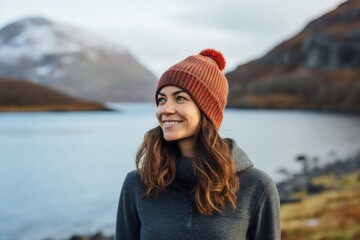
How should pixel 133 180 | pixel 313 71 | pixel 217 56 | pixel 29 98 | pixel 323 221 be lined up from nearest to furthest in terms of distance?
pixel 133 180 → pixel 217 56 → pixel 323 221 → pixel 29 98 → pixel 313 71

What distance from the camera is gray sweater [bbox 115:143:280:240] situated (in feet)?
7.30

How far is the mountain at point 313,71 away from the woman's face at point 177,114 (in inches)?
4195

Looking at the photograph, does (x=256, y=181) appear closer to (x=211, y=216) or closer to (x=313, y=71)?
(x=211, y=216)

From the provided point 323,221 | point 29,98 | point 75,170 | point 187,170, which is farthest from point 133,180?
point 29,98

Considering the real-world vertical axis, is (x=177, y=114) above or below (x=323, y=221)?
above

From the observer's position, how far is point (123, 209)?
8.05 ft

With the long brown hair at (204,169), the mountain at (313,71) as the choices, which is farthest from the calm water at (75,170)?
the mountain at (313,71)

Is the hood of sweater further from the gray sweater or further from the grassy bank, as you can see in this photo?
the grassy bank

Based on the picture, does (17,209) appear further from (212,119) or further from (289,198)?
(212,119)

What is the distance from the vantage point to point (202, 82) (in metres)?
2.32

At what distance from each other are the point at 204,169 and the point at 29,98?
352 ft

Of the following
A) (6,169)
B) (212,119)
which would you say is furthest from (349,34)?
(212,119)

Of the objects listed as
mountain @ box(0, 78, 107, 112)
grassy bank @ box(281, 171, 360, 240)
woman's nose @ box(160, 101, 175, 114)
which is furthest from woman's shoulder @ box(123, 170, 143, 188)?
mountain @ box(0, 78, 107, 112)

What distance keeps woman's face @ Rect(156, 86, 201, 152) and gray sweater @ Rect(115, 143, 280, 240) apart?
0.51 feet
